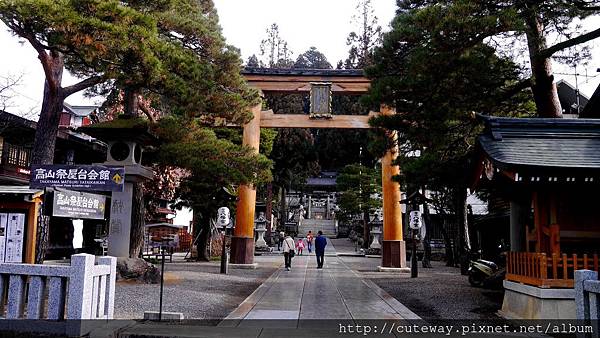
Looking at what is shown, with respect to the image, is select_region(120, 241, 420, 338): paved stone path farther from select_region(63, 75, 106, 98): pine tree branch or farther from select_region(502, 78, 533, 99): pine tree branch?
select_region(63, 75, 106, 98): pine tree branch

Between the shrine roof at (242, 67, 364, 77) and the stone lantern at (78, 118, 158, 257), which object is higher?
the shrine roof at (242, 67, 364, 77)

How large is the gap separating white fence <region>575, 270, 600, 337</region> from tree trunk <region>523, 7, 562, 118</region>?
6.51 metres

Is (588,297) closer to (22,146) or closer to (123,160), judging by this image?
(123,160)

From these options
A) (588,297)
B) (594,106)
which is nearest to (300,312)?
(588,297)

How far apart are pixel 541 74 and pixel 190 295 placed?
10.3 metres

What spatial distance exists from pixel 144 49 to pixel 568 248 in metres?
9.50

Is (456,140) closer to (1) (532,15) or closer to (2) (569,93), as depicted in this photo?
(1) (532,15)

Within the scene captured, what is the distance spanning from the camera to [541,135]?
10125mm

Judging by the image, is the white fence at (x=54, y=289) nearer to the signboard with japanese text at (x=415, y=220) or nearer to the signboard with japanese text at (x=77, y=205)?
the signboard with japanese text at (x=77, y=205)

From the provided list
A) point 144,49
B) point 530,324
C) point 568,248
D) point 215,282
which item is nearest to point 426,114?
point 568,248

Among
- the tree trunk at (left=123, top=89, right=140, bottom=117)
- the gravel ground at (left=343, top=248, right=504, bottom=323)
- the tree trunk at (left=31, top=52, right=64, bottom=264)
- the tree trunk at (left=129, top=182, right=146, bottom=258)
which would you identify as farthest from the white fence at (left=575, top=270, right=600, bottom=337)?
the tree trunk at (left=123, top=89, right=140, bottom=117)

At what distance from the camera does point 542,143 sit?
985cm

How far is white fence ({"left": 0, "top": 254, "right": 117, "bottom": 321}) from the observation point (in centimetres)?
646

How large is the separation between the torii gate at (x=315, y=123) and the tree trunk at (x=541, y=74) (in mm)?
8915
